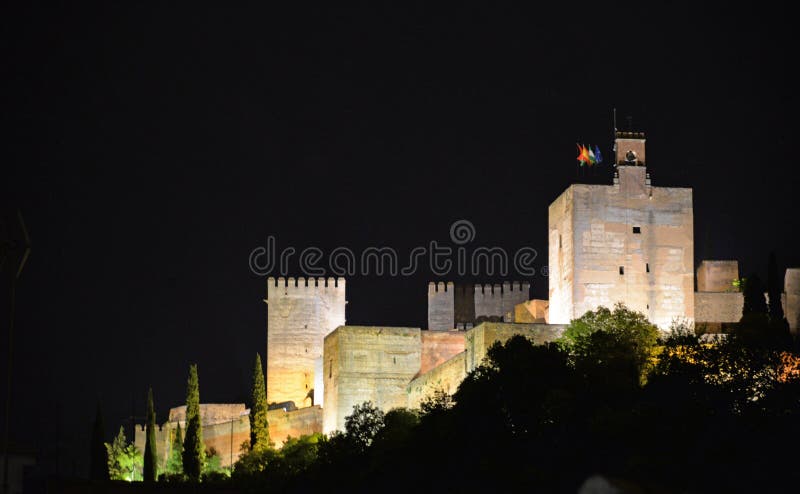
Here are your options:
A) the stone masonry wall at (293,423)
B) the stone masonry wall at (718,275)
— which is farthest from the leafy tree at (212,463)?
the stone masonry wall at (718,275)

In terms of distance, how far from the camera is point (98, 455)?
53812 mm

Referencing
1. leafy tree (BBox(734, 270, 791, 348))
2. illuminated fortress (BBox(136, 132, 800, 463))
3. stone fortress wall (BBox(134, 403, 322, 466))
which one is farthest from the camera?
stone fortress wall (BBox(134, 403, 322, 466))

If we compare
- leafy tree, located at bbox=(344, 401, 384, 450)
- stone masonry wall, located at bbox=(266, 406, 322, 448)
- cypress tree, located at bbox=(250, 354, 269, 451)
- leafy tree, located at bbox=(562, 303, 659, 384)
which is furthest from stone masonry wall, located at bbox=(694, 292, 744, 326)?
cypress tree, located at bbox=(250, 354, 269, 451)

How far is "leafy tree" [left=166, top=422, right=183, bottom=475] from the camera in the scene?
182 ft

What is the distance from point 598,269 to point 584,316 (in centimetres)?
351

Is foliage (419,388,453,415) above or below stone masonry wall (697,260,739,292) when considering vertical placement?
below

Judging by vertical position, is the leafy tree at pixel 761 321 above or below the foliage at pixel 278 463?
above

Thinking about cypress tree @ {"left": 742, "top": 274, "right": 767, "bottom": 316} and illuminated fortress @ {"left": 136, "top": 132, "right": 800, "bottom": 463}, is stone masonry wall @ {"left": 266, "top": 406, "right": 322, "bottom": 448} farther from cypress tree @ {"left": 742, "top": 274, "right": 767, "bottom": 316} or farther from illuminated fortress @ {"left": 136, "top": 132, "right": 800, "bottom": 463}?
cypress tree @ {"left": 742, "top": 274, "right": 767, "bottom": 316}

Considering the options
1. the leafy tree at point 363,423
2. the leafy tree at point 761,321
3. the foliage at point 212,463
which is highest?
the leafy tree at point 761,321

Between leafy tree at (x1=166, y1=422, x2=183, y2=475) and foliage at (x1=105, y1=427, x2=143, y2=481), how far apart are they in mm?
1995

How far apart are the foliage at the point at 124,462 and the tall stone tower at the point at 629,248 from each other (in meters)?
19.7

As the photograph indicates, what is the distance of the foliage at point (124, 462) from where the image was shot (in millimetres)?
59000

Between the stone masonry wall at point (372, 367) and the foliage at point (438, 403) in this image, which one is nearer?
the foliage at point (438, 403)

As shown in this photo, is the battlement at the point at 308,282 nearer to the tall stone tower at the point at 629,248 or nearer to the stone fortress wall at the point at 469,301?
the stone fortress wall at the point at 469,301
